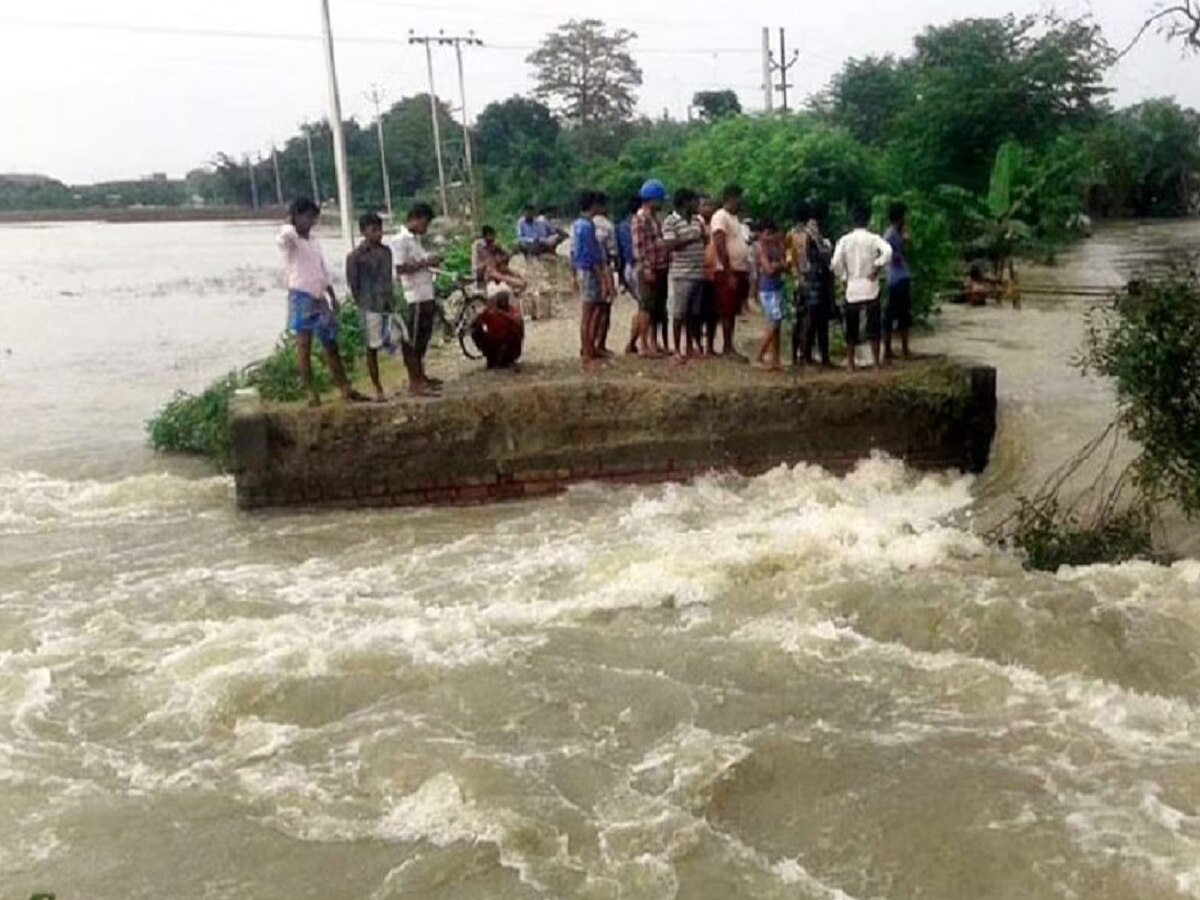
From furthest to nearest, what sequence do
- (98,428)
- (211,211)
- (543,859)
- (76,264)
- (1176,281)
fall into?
1. (211,211)
2. (76,264)
3. (98,428)
4. (1176,281)
5. (543,859)

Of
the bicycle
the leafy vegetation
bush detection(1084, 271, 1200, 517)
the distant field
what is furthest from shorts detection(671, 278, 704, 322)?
the distant field

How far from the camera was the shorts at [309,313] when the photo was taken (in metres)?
10.4

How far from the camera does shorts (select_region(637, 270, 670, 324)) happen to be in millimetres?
12305

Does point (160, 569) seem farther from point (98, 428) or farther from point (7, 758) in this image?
point (98, 428)

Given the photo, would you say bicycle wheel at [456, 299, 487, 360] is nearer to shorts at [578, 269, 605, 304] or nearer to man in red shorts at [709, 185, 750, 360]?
shorts at [578, 269, 605, 304]

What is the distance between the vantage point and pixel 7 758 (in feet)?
22.0

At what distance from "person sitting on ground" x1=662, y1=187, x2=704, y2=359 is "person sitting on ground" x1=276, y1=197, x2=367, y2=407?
9.82ft

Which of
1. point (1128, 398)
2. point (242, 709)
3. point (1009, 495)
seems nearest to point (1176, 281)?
point (1128, 398)

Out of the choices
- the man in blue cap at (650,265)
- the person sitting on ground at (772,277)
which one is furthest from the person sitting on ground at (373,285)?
the person sitting on ground at (772,277)

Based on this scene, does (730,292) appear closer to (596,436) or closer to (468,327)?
(596,436)

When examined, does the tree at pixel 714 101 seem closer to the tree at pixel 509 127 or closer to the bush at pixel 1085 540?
the tree at pixel 509 127

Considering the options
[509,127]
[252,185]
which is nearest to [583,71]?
[509,127]

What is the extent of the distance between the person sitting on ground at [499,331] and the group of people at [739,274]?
652mm

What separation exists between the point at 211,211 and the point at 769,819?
4303 inches
